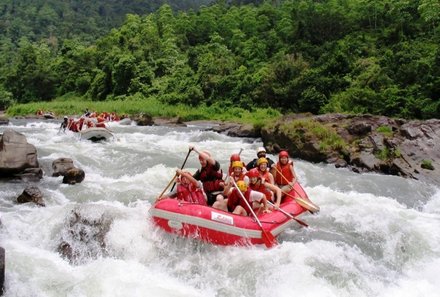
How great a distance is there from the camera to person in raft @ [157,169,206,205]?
26.1 feet

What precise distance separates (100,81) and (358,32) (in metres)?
23.2

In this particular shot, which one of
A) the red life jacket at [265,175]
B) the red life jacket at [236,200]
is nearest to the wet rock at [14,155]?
the red life jacket at [236,200]

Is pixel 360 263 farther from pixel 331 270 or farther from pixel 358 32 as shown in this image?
pixel 358 32

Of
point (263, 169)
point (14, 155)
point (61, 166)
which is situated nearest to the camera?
point (263, 169)

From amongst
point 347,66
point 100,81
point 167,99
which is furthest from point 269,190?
point 100,81

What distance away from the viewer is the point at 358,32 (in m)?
38.3

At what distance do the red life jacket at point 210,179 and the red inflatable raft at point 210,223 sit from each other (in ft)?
2.94

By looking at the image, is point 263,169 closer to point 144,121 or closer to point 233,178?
point 233,178

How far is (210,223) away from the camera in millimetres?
7258

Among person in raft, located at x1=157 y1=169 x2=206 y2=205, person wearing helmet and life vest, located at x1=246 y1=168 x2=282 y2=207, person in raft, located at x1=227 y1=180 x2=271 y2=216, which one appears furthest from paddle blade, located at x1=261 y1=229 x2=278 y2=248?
person in raft, located at x1=157 y1=169 x2=206 y2=205

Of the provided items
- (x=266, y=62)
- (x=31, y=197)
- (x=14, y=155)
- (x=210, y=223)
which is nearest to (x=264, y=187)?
(x=210, y=223)

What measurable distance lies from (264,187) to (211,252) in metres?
1.84

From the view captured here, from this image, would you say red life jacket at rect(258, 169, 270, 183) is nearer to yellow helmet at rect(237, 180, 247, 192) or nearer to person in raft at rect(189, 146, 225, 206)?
person in raft at rect(189, 146, 225, 206)

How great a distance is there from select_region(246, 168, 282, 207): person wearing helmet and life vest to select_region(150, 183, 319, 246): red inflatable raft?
2.65 ft
